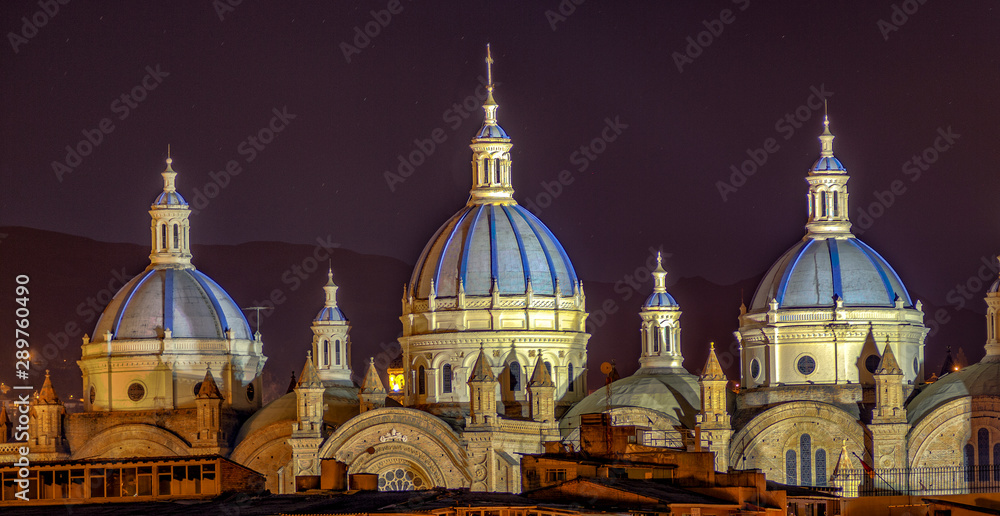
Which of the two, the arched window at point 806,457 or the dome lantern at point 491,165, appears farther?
the dome lantern at point 491,165

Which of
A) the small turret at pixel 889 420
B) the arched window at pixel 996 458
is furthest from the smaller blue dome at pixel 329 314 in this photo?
the arched window at pixel 996 458

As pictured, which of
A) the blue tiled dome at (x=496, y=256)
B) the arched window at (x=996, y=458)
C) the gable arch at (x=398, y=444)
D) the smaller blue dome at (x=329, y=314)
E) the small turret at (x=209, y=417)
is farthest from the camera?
the smaller blue dome at (x=329, y=314)

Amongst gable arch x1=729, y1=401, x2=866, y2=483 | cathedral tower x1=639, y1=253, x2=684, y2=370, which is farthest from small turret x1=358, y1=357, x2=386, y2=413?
gable arch x1=729, y1=401, x2=866, y2=483

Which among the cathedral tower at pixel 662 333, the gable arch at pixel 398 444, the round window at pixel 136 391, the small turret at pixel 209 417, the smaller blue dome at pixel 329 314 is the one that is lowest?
the gable arch at pixel 398 444

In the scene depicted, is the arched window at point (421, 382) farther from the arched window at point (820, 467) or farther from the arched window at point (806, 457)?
the arched window at point (820, 467)

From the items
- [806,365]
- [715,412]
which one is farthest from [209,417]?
[806,365]

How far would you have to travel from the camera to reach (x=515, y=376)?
10862 centimetres

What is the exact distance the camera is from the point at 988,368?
100 meters

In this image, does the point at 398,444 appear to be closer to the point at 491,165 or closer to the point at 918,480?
the point at 491,165

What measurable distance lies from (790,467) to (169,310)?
95.5 feet

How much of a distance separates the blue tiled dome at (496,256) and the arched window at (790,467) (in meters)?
13.6

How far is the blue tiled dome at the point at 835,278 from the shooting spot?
106 meters

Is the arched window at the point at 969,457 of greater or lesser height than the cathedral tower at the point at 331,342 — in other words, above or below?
below

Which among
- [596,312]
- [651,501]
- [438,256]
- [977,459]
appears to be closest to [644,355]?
[438,256]
